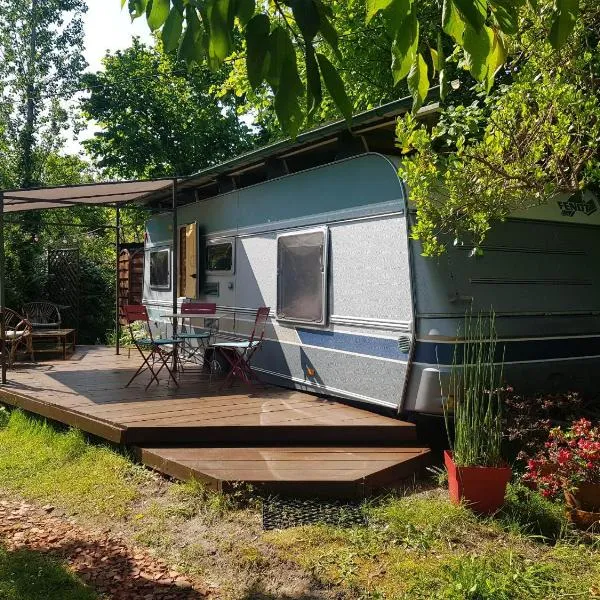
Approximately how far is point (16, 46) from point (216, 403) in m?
19.7

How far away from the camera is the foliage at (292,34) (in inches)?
60.2

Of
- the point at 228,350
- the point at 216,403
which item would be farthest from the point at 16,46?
the point at 216,403

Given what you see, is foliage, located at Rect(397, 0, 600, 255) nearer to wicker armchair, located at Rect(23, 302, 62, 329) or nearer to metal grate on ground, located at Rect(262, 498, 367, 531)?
metal grate on ground, located at Rect(262, 498, 367, 531)

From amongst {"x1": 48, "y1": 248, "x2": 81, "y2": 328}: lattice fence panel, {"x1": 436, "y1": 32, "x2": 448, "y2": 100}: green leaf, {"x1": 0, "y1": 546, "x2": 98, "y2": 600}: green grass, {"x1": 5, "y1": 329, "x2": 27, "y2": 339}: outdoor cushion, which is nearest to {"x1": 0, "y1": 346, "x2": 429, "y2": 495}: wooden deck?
{"x1": 0, "y1": 546, "x2": 98, "y2": 600}: green grass

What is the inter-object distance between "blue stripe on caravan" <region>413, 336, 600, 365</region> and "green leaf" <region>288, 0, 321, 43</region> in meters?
4.06

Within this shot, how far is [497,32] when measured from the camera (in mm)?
2473

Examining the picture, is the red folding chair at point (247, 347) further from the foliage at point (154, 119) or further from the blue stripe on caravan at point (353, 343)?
the foliage at point (154, 119)

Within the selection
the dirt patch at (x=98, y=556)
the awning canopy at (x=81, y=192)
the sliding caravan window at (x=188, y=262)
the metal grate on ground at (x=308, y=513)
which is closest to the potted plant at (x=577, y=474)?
the metal grate on ground at (x=308, y=513)

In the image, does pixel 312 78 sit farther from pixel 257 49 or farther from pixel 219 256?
pixel 219 256

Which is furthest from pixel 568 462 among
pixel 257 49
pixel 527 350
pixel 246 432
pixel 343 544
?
pixel 257 49

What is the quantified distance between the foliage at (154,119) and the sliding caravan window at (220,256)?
7916 mm

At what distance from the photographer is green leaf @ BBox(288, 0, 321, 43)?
1.51 meters

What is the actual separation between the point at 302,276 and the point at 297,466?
2.47 m

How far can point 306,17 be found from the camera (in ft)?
4.98
